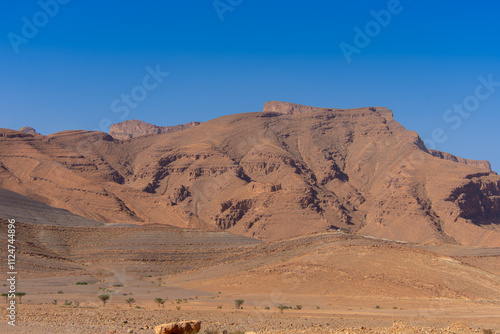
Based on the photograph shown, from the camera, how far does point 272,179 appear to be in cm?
14438

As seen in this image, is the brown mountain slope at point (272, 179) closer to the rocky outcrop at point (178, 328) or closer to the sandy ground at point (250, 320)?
the sandy ground at point (250, 320)

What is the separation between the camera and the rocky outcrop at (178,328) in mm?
19844

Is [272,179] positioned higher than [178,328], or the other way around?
[272,179]

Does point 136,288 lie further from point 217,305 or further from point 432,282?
point 432,282

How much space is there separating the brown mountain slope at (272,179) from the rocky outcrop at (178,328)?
81.1 meters

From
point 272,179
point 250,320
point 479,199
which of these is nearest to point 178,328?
point 250,320

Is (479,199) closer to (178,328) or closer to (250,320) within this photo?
(250,320)

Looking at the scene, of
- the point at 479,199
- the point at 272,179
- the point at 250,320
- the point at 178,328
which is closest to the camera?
the point at 178,328

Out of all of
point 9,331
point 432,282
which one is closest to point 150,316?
point 9,331

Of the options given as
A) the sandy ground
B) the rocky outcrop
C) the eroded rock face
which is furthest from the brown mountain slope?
the rocky outcrop

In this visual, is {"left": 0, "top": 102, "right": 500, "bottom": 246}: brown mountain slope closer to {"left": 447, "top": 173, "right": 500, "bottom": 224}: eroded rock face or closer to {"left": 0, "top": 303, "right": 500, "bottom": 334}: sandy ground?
{"left": 447, "top": 173, "right": 500, "bottom": 224}: eroded rock face

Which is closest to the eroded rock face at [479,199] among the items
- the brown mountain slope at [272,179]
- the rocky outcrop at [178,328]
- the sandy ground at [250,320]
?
the brown mountain slope at [272,179]

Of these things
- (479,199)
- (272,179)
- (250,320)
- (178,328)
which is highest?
(272,179)

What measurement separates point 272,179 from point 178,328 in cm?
12456
